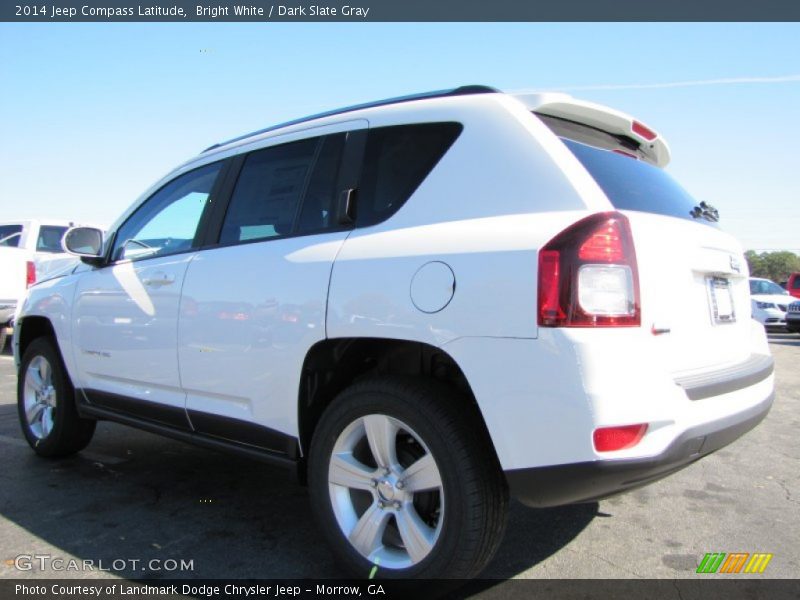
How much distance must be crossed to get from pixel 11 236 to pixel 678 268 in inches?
470

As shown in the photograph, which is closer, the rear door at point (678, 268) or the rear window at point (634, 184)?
the rear door at point (678, 268)

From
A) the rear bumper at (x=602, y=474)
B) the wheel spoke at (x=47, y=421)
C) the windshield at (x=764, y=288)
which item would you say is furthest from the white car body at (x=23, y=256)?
the windshield at (x=764, y=288)

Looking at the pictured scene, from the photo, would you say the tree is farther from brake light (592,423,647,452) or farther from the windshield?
brake light (592,423,647,452)

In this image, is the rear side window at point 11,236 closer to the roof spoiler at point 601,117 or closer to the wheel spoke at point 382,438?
the wheel spoke at point 382,438

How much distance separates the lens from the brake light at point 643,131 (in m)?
2.89

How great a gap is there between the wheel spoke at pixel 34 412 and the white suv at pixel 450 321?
155 cm

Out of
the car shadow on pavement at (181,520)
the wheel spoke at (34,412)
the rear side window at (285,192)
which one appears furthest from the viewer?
the wheel spoke at (34,412)

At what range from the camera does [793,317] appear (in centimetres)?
1625

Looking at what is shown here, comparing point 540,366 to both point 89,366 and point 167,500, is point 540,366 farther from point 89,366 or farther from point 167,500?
point 89,366

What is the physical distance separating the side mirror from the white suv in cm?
85

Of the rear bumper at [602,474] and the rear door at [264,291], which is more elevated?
the rear door at [264,291]

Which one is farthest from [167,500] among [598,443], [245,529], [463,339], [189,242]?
[598,443]

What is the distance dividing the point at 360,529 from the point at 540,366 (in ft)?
3.42

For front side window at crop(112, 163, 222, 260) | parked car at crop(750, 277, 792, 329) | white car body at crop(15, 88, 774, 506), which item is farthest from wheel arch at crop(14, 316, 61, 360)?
parked car at crop(750, 277, 792, 329)
